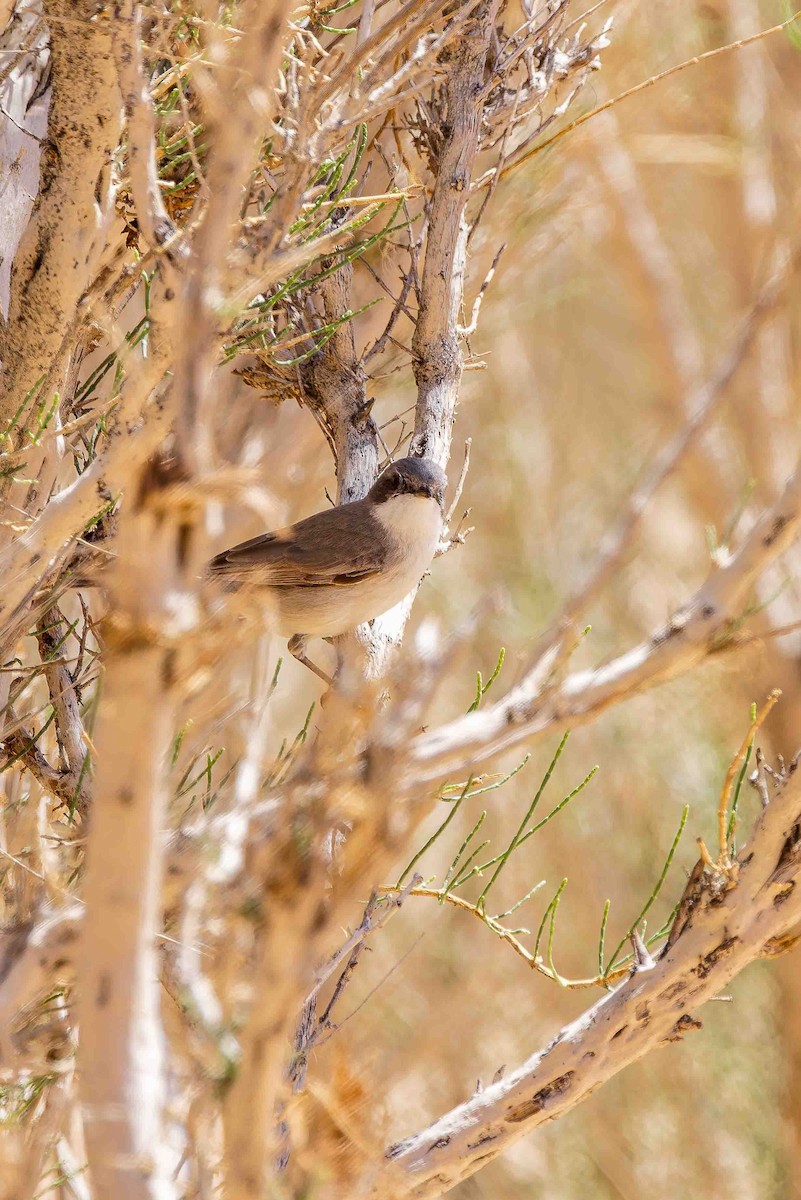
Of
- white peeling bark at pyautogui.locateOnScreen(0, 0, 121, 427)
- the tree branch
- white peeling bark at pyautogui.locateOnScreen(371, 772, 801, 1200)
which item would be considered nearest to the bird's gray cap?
white peeling bark at pyautogui.locateOnScreen(0, 0, 121, 427)

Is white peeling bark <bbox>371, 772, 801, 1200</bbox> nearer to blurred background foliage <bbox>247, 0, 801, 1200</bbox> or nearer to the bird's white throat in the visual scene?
the bird's white throat

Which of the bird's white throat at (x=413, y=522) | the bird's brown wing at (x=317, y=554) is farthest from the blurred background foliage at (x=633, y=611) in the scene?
the bird's white throat at (x=413, y=522)

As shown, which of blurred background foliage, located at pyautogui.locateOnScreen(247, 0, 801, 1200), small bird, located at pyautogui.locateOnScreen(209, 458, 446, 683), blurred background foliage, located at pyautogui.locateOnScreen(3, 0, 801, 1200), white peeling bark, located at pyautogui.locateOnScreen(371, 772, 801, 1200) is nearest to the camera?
white peeling bark, located at pyautogui.locateOnScreen(371, 772, 801, 1200)

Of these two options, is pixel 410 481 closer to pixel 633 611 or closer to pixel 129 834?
pixel 129 834

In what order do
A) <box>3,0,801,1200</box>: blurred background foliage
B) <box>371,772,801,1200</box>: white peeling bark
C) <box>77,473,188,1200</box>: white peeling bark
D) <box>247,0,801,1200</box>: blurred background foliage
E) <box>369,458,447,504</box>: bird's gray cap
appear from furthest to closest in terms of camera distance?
<box>247,0,801,1200</box>: blurred background foliage < <box>3,0,801,1200</box>: blurred background foliage < <box>369,458,447,504</box>: bird's gray cap < <box>371,772,801,1200</box>: white peeling bark < <box>77,473,188,1200</box>: white peeling bark

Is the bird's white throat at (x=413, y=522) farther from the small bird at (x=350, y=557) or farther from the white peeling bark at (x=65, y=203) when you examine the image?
the white peeling bark at (x=65, y=203)

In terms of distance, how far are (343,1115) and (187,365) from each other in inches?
28.3

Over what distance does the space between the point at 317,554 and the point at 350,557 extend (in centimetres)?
11

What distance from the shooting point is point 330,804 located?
100cm

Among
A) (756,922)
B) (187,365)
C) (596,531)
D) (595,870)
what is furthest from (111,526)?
(596,531)

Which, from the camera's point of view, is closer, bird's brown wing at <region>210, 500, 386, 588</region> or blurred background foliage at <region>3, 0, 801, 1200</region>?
bird's brown wing at <region>210, 500, 386, 588</region>

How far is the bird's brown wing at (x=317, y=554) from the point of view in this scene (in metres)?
2.64

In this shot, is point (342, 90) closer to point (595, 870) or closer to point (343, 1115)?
point (343, 1115)

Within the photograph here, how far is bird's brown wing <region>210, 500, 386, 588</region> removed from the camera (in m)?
2.64
